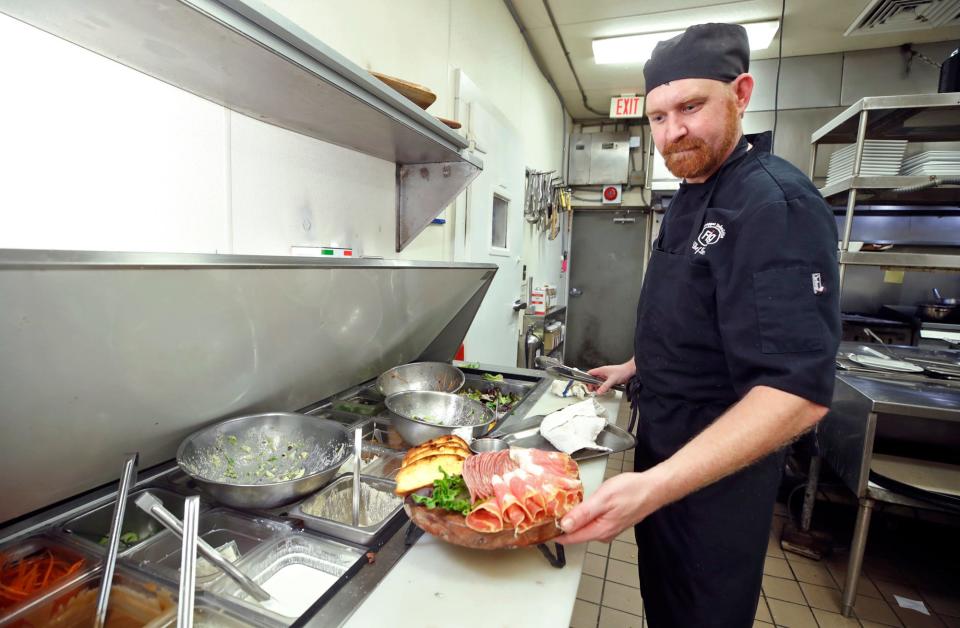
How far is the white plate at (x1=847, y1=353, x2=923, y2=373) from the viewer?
2.38 meters

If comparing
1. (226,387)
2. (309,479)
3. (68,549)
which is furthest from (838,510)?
(68,549)

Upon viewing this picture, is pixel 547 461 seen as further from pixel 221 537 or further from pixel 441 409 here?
pixel 221 537

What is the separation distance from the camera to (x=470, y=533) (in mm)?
849

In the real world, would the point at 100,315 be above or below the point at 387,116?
below

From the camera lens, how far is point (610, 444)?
4.41ft

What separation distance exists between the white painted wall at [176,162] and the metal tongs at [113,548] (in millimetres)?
464

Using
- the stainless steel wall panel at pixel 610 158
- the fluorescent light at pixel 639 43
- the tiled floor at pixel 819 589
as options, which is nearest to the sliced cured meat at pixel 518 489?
the tiled floor at pixel 819 589

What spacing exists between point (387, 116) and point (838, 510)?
11.6 ft

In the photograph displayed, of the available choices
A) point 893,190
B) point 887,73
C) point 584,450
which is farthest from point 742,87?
point 887,73

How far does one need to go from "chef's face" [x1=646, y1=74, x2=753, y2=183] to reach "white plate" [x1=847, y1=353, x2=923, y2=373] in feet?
6.65

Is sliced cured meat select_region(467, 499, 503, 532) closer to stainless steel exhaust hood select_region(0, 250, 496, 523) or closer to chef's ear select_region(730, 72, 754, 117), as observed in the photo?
stainless steel exhaust hood select_region(0, 250, 496, 523)

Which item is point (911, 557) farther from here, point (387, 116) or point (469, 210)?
point (387, 116)

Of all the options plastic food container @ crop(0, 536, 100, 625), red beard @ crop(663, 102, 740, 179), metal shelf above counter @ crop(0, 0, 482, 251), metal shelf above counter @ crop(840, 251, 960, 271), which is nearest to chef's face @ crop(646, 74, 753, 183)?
red beard @ crop(663, 102, 740, 179)

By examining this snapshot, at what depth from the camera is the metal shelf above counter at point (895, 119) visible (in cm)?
261
